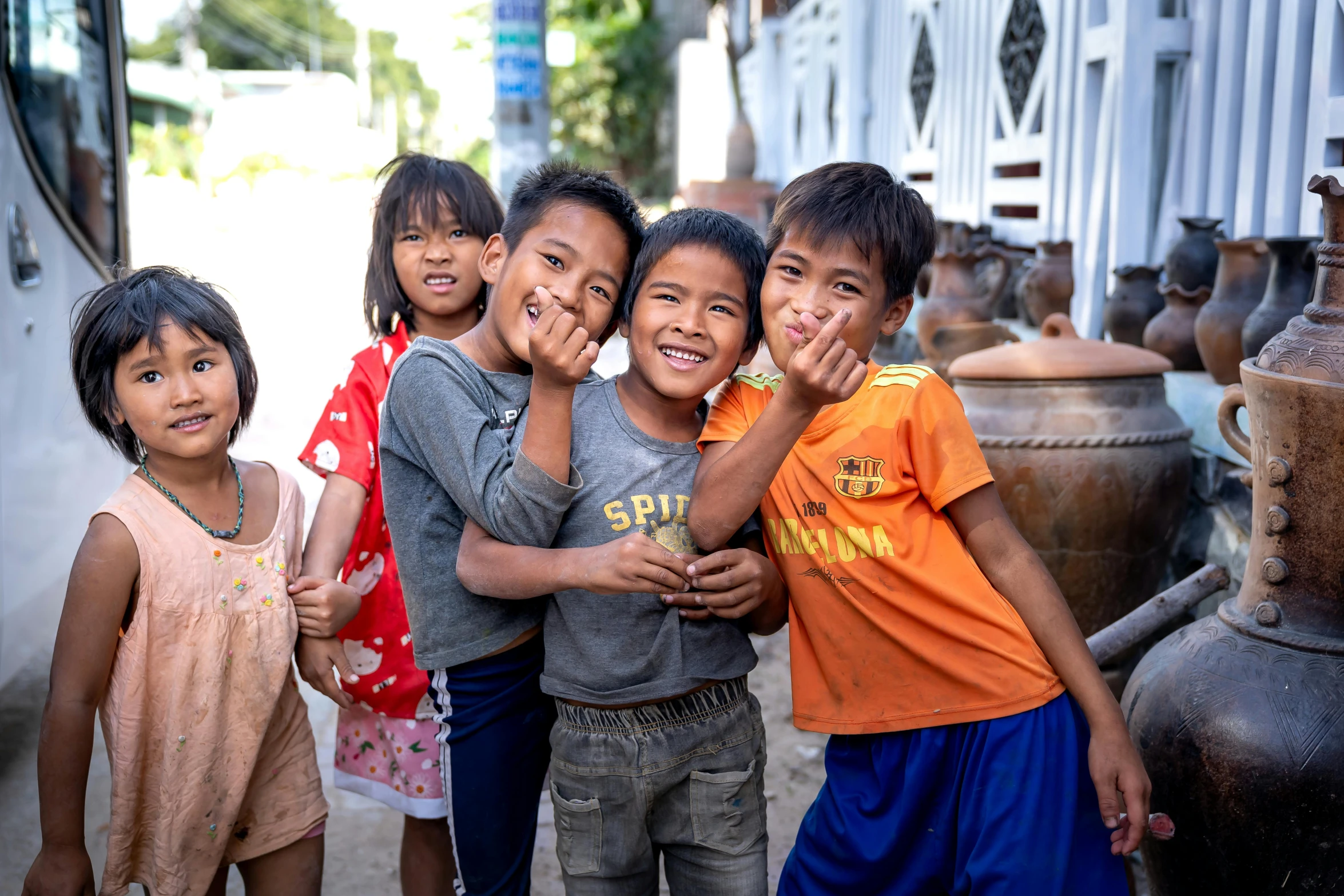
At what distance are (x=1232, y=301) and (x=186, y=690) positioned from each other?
9.13 feet

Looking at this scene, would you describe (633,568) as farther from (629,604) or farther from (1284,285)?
(1284,285)

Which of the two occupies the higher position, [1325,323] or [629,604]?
[1325,323]

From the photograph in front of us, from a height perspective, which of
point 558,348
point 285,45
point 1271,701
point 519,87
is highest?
point 285,45

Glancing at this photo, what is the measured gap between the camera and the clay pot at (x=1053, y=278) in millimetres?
4219

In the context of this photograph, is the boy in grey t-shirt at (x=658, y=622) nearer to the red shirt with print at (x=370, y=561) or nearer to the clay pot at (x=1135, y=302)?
the red shirt with print at (x=370, y=561)

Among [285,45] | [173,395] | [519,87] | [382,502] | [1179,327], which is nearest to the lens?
[173,395]

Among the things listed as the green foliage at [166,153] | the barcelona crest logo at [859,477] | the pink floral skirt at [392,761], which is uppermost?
the green foliage at [166,153]

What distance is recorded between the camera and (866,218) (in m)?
1.64

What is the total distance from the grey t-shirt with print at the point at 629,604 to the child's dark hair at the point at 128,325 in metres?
0.67

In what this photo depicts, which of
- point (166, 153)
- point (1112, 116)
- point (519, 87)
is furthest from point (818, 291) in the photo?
point (166, 153)

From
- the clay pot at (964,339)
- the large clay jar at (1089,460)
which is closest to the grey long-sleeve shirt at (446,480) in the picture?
the large clay jar at (1089,460)

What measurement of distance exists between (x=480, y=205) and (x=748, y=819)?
132cm

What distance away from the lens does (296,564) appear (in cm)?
203

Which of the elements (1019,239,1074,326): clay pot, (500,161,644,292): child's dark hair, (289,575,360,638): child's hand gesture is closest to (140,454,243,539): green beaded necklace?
(289,575,360,638): child's hand gesture
